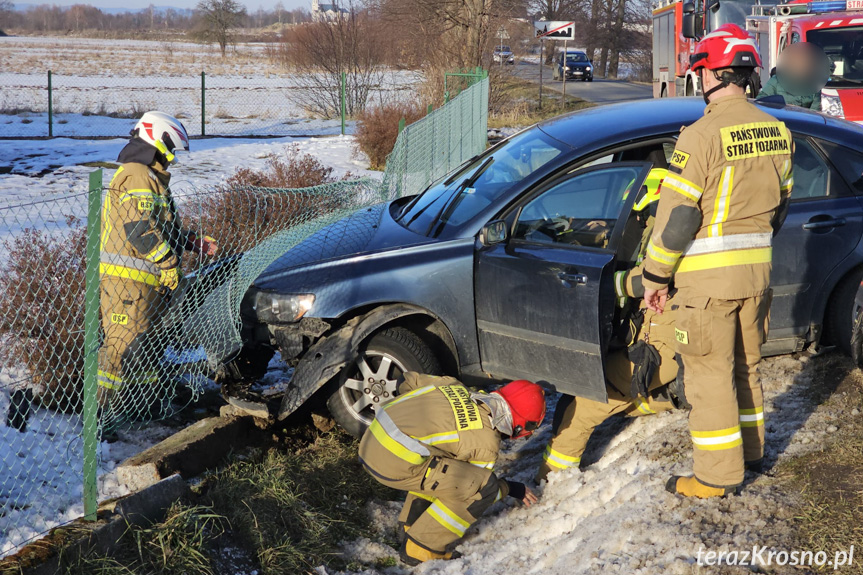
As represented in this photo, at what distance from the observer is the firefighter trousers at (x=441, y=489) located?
11.8ft

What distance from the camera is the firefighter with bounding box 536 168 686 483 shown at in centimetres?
400

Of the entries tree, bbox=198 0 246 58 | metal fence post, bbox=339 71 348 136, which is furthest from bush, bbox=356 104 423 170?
tree, bbox=198 0 246 58

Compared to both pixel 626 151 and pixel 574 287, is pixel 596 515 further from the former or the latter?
pixel 626 151

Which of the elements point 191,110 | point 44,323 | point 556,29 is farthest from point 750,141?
point 191,110

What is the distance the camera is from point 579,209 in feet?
13.8

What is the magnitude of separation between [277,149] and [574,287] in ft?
38.0

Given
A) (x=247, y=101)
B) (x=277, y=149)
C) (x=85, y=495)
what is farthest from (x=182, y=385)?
(x=247, y=101)

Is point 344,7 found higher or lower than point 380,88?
higher

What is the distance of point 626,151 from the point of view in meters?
4.45

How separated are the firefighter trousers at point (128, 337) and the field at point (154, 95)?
12214 mm

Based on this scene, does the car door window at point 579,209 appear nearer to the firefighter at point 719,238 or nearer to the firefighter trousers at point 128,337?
the firefighter at point 719,238

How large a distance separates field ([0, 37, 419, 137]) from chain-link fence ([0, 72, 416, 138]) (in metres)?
0.02

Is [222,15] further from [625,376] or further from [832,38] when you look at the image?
[625,376]

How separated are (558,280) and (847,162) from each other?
77.5 inches
